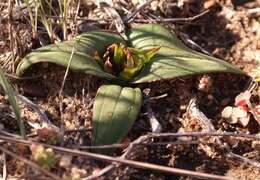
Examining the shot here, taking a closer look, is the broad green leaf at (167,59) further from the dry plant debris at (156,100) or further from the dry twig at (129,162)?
the dry twig at (129,162)

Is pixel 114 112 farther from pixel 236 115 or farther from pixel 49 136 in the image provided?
pixel 236 115

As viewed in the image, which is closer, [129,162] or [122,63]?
[129,162]

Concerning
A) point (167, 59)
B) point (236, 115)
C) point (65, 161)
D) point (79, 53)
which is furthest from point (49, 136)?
point (236, 115)

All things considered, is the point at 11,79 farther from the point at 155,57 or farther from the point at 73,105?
the point at 155,57

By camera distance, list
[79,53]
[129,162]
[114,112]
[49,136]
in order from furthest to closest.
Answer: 1. [79,53]
2. [114,112]
3. [49,136]
4. [129,162]

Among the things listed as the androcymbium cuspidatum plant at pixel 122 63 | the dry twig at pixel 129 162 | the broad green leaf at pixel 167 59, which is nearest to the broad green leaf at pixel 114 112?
the androcymbium cuspidatum plant at pixel 122 63

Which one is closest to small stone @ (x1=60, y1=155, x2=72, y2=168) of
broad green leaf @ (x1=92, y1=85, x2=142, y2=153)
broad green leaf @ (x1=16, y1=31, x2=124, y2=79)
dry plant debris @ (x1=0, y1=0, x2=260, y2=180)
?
dry plant debris @ (x1=0, y1=0, x2=260, y2=180)

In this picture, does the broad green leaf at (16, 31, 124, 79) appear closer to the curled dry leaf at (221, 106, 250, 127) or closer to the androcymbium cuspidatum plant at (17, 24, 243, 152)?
the androcymbium cuspidatum plant at (17, 24, 243, 152)
